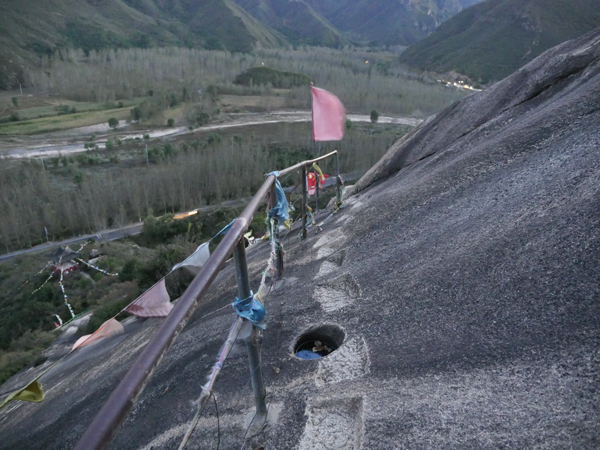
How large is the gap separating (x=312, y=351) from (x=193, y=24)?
13705 cm

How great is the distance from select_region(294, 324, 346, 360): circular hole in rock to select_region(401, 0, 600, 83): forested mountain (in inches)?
3022

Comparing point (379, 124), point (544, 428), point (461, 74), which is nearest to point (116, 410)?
point (544, 428)

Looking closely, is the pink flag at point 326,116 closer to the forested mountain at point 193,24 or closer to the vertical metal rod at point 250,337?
the vertical metal rod at point 250,337

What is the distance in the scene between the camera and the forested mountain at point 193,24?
250 feet

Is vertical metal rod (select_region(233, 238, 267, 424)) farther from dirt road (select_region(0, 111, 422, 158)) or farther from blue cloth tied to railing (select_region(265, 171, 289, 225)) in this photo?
dirt road (select_region(0, 111, 422, 158))

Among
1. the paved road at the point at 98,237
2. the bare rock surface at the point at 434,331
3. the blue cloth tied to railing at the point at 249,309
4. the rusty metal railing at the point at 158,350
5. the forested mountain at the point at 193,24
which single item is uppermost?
the forested mountain at the point at 193,24

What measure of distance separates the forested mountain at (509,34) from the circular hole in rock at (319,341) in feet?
252

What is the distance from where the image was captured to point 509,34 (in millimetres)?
75562

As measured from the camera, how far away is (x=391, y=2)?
182 metres

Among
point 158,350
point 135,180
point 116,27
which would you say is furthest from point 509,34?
point 158,350

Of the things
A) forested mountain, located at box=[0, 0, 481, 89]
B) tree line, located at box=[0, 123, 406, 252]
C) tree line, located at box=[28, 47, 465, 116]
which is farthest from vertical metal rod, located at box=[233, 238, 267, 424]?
forested mountain, located at box=[0, 0, 481, 89]

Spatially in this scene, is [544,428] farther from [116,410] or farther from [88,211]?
[88,211]

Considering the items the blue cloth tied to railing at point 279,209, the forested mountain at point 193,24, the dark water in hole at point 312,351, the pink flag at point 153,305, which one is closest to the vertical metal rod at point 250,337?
the dark water in hole at point 312,351

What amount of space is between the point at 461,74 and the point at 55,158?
226 feet
